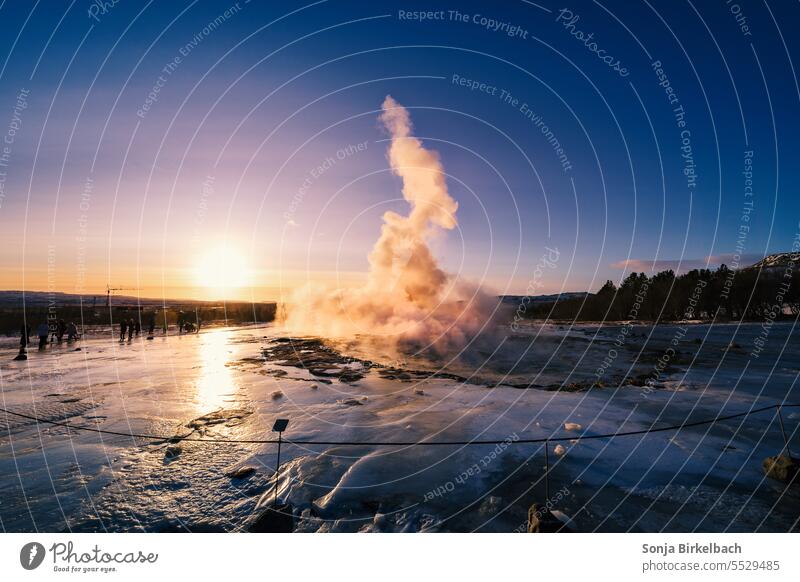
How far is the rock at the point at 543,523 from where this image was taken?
20.1ft

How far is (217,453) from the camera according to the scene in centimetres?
1012

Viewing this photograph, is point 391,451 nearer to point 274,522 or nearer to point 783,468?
point 274,522

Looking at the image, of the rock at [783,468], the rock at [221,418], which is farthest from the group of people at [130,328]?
the rock at [783,468]

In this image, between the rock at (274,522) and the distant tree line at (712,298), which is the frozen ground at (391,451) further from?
the distant tree line at (712,298)

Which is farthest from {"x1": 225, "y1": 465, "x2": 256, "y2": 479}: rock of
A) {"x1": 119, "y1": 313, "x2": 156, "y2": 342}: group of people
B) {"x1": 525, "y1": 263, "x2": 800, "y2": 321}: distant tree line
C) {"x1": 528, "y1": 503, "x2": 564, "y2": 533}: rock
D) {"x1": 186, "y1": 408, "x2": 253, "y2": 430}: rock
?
{"x1": 525, "y1": 263, "x2": 800, "y2": 321}: distant tree line

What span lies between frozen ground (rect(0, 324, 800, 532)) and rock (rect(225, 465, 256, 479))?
0.17 metres

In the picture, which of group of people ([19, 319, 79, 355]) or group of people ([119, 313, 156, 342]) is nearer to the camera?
group of people ([19, 319, 79, 355])

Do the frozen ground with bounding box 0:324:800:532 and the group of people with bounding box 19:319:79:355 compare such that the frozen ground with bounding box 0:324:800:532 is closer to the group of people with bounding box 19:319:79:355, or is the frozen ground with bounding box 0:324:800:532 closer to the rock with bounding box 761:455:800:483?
the rock with bounding box 761:455:800:483

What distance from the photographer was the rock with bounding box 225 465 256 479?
873 centimetres

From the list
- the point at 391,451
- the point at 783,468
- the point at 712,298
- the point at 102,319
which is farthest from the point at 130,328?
the point at 712,298

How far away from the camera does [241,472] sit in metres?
8.80

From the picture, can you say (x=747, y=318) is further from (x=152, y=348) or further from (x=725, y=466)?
(x=152, y=348)

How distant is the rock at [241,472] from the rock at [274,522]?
2.00 meters

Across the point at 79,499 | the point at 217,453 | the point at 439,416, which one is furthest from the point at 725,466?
the point at 79,499
